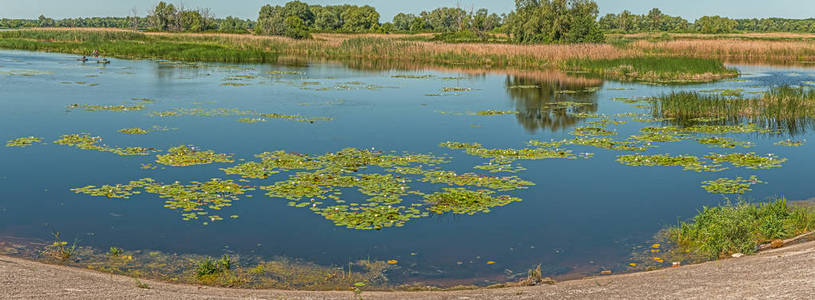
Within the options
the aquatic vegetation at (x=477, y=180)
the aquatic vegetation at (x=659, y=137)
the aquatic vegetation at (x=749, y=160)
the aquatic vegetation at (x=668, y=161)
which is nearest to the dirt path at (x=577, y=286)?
the aquatic vegetation at (x=477, y=180)

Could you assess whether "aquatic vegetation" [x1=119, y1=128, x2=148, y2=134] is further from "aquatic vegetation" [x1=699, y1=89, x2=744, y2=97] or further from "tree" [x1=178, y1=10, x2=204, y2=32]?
"tree" [x1=178, y1=10, x2=204, y2=32]

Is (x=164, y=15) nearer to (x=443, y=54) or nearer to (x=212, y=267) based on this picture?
(x=443, y=54)

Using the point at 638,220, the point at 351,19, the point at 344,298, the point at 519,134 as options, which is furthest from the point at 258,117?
the point at 351,19

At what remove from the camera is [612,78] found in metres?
48.9

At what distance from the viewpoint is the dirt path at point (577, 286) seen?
9.13 m

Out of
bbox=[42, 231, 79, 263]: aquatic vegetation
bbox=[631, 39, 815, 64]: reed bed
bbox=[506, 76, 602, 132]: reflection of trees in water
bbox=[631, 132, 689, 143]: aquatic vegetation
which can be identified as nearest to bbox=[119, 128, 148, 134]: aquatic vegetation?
bbox=[42, 231, 79, 263]: aquatic vegetation

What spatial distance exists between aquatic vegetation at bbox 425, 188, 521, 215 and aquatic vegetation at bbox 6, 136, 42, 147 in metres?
13.2

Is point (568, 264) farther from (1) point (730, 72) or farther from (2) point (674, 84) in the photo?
(1) point (730, 72)

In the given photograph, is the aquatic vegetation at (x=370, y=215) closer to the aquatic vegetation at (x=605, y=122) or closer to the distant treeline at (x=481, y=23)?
the aquatic vegetation at (x=605, y=122)

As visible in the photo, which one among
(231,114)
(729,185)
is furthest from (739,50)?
(729,185)

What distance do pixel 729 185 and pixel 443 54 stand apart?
5023cm

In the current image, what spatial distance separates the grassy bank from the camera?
48.8 meters

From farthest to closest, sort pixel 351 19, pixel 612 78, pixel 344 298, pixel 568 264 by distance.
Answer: pixel 351 19 → pixel 612 78 → pixel 568 264 → pixel 344 298

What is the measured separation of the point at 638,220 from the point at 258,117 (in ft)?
55.5
